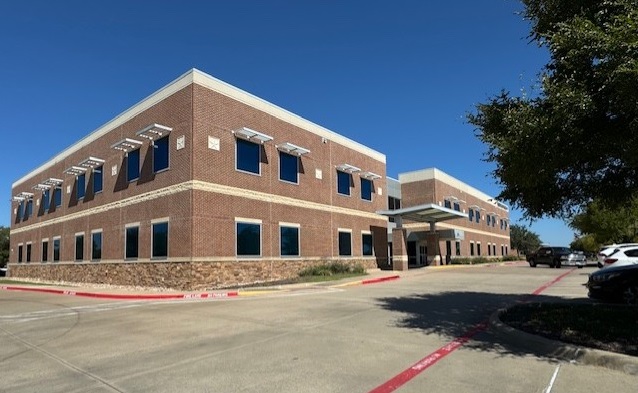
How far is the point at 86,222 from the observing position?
30.3 metres

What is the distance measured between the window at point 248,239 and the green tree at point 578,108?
16.1 meters

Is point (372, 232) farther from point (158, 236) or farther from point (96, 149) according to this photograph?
point (96, 149)

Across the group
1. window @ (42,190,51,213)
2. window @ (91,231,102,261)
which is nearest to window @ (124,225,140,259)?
window @ (91,231,102,261)

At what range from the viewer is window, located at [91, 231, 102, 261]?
28359mm

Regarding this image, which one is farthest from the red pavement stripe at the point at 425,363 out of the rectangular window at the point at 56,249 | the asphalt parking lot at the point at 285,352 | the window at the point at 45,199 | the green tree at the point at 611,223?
the window at the point at 45,199

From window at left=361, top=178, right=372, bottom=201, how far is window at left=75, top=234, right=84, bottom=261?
19146mm

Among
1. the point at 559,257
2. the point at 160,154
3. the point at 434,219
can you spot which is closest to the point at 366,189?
the point at 434,219

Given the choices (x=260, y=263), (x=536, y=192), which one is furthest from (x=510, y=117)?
(x=260, y=263)

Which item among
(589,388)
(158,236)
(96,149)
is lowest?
(589,388)

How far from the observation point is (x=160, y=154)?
24094 millimetres

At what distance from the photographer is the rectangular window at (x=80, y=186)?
31453mm

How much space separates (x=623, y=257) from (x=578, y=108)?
729 inches

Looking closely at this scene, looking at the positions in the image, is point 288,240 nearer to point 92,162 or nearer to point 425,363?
point 92,162

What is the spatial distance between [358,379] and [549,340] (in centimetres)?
348
